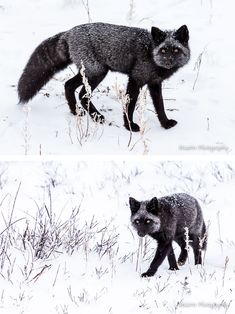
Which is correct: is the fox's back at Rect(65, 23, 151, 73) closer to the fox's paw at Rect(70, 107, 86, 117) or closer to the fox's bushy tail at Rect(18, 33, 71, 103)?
the fox's bushy tail at Rect(18, 33, 71, 103)

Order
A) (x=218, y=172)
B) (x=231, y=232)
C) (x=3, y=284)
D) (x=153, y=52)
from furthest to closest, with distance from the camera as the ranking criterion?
(x=218, y=172) → (x=231, y=232) → (x=153, y=52) → (x=3, y=284)

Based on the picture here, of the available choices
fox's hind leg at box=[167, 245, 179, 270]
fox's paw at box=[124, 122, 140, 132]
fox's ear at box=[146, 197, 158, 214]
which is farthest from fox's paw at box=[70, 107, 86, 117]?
fox's hind leg at box=[167, 245, 179, 270]

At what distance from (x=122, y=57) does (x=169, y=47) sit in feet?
1.97

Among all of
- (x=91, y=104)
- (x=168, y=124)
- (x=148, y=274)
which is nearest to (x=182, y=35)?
(x=168, y=124)

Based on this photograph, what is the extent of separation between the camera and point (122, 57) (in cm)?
781

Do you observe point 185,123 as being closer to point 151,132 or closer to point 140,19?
point 151,132

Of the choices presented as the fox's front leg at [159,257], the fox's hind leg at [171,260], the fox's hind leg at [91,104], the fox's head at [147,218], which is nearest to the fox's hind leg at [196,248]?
the fox's hind leg at [171,260]

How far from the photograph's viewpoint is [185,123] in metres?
7.95

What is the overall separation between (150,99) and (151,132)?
865mm

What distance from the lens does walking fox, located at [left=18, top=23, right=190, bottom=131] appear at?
7.70 m

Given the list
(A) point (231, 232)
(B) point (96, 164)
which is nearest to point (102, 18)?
(B) point (96, 164)

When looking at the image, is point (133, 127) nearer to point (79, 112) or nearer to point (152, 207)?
point (79, 112)

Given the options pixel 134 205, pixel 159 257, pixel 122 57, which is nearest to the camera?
pixel 159 257

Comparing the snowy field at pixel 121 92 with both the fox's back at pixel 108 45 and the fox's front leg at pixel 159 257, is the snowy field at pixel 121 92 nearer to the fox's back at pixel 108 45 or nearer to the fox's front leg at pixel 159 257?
the fox's back at pixel 108 45
